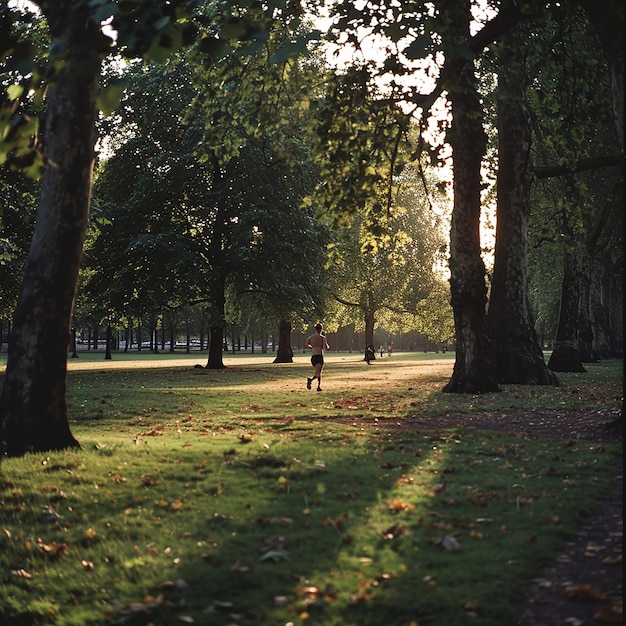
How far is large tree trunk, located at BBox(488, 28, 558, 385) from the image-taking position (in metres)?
24.1

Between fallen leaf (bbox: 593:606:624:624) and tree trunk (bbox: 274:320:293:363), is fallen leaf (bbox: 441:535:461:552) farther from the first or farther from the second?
tree trunk (bbox: 274:320:293:363)

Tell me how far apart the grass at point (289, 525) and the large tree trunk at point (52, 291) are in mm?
722

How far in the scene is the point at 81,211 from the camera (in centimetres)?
1058

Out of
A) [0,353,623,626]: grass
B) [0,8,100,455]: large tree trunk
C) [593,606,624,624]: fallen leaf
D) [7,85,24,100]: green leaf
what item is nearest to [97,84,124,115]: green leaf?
[7,85,24,100]: green leaf

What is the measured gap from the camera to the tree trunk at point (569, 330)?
32031 mm

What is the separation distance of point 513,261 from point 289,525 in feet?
62.4

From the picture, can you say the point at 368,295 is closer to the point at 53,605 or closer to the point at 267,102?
the point at 267,102

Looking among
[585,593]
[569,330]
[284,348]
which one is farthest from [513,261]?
[284,348]

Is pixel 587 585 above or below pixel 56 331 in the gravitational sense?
below

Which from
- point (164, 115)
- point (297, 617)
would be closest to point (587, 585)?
point (297, 617)

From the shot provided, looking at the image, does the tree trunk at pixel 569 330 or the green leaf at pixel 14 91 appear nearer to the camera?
the green leaf at pixel 14 91

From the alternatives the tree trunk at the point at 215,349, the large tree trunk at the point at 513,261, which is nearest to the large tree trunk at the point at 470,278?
the large tree trunk at the point at 513,261

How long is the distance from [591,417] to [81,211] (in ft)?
34.0

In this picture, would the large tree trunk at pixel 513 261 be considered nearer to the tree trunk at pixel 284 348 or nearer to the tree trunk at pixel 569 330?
the tree trunk at pixel 569 330
